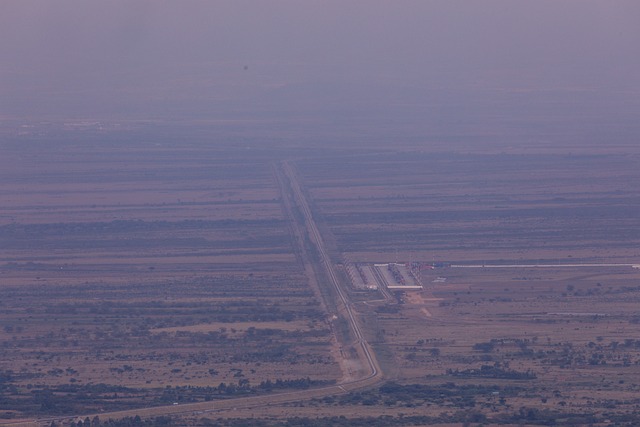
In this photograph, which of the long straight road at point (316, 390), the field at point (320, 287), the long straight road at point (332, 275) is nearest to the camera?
the long straight road at point (316, 390)

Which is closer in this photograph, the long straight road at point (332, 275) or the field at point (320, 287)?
the field at point (320, 287)

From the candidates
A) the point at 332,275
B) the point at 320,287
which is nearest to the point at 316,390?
the point at 320,287

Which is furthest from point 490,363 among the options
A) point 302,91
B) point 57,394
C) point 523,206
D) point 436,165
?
point 302,91

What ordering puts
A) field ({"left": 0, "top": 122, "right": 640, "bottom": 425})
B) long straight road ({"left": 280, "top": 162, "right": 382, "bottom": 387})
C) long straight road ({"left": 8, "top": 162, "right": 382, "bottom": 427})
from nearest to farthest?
long straight road ({"left": 8, "top": 162, "right": 382, "bottom": 427}) < field ({"left": 0, "top": 122, "right": 640, "bottom": 425}) < long straight road ({"left": 280, "top": 162, "right": 382, "bottom": 387})

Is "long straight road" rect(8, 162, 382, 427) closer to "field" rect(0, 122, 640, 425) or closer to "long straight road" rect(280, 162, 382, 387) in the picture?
"long straight road" rect(280, 162, 382, 387)

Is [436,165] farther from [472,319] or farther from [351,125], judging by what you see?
[472,319]

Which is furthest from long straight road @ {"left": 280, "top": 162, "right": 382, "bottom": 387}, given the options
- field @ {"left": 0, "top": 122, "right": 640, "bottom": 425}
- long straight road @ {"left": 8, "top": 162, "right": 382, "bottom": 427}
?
field @ {"left": 0, "top": 122, "right": 640, "bottom": 425}

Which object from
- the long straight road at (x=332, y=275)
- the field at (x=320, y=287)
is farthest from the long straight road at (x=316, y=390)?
the field at (x=320, y=287)

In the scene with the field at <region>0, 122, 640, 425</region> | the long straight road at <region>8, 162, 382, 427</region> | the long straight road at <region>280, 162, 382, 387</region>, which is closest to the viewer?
the long straight road at <region>8, 162, 382, 427</region>

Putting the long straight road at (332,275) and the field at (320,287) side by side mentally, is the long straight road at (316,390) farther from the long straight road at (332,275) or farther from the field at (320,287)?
the field at (320,287)
